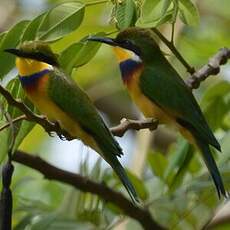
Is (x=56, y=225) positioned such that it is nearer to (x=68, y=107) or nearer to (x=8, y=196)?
(x=68, y=107)

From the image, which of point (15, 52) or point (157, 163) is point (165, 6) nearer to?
point (15, 52)

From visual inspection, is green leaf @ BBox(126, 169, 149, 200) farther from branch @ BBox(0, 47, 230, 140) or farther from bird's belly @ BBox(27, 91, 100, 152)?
bird's belly @ BBox(27, 91, 100, 152)

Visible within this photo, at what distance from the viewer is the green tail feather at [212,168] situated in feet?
6.09

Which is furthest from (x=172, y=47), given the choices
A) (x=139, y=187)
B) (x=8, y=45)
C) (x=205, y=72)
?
(x=139, y=187)

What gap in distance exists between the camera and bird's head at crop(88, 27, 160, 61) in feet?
6.17

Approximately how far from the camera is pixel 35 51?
1.67 meters

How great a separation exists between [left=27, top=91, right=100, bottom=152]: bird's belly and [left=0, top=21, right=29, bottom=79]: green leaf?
0.21 feet

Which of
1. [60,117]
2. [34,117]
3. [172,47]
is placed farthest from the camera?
[172,47]

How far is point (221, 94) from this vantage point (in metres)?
2.18

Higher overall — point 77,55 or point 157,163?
point 77,55

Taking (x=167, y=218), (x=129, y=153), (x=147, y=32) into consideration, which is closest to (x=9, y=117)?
(x=147, y=32)

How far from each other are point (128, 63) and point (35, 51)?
35 centimetres

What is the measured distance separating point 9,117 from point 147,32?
49cm

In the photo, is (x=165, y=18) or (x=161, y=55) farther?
(x=161, y=55)
